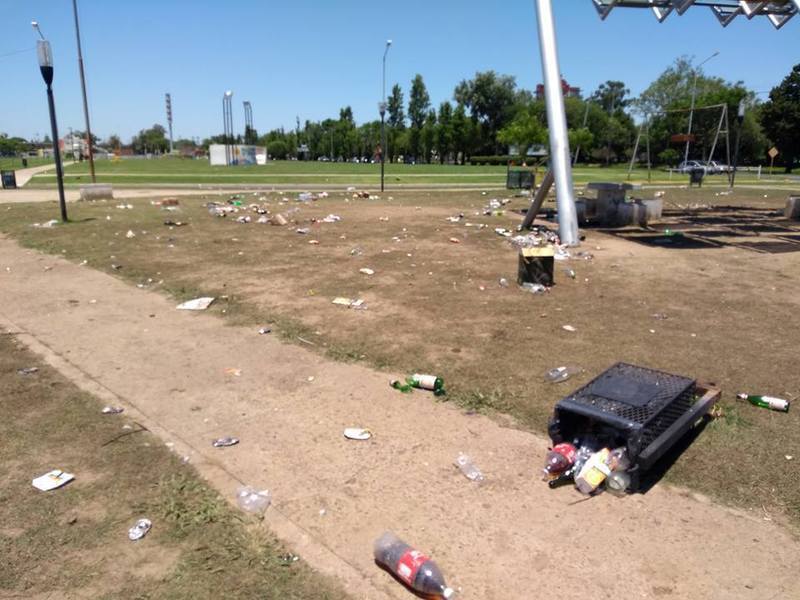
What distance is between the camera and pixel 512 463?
3.29 meters

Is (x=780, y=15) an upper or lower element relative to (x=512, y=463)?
upper

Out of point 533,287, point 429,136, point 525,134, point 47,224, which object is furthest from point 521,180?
point 429,136

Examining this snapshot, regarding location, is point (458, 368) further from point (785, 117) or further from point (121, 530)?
point (785, 117)

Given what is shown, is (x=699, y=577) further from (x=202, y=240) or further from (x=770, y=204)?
(x=770, y=204)

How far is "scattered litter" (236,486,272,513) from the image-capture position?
2844mm

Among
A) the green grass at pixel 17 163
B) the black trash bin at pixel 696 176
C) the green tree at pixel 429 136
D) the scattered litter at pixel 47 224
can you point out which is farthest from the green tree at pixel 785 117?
the green grass at pixel 17 163

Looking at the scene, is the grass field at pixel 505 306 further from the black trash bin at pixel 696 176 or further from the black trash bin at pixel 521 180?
the black trash bin at pixel 696 176

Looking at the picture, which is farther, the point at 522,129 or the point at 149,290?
the point at 522,129

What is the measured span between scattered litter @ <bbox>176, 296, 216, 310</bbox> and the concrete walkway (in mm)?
1309

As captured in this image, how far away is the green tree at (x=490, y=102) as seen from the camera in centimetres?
8269

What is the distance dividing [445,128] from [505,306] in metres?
74.1

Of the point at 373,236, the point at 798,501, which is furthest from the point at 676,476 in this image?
the point at 373,236

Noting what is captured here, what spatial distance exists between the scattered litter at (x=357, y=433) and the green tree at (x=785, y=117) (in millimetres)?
65488

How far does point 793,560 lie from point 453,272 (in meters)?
5.98
